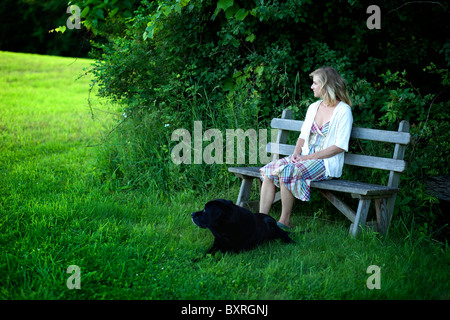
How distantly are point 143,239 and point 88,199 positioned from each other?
117 centimetres

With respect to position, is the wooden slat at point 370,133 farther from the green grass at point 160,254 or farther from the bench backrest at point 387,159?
the green grass at point 160,254

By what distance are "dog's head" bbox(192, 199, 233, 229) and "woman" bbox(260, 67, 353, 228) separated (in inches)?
38.2

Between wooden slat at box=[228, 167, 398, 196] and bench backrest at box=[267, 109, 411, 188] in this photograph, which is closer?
wooden slat at box=[228, 167, 398, 196]

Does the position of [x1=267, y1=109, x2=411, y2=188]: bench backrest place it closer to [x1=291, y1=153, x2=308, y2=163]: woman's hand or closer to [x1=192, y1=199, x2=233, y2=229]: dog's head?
[x1=291, y1=153, x2=308, y2=163]: woman's hand

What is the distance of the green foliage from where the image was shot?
519 cm

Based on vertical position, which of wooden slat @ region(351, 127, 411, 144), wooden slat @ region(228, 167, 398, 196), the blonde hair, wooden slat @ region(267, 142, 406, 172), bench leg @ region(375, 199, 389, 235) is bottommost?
bench leg @ region(375, 199, 389, 235)

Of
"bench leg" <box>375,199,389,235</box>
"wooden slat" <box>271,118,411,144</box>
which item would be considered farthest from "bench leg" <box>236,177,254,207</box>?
"bench leg" <box>375,199,389,235</box>

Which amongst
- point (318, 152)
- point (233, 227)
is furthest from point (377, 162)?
point (233, 227)

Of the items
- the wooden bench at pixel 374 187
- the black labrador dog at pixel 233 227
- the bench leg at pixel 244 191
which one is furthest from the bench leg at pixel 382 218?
the bench leg at pixel 244 191

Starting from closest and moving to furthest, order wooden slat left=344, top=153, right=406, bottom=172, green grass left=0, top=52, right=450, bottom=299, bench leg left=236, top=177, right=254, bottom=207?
green grass left=0, top=52, right=450, bottom=299 < wooden slat left=344, top=153, right=406, bottom=172 < bench leg left=236, top=177, right=254, bottom=207

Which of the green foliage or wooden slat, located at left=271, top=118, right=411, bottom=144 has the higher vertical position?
the green foliage

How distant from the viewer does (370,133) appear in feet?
13.8

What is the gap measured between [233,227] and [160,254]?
65 cm

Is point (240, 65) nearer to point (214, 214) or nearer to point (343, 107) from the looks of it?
point (343, 107)
